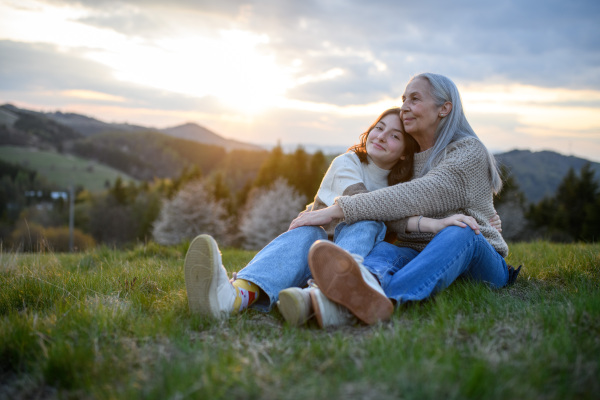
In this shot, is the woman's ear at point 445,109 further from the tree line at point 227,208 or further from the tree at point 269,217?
the tree at point 269,217

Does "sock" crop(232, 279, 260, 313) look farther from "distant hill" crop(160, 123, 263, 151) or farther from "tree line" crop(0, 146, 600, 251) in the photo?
"distant hill" crop(160, 123, 263, 151)

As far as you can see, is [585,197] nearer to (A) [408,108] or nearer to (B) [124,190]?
(A) [408,108]

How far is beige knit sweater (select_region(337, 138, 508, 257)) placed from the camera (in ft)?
10.1

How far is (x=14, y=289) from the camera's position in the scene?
3033mm

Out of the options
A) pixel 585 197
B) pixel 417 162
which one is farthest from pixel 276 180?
pixel 417 162

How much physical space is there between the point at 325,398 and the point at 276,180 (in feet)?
129

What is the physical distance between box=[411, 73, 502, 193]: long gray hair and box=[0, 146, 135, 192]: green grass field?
268ft

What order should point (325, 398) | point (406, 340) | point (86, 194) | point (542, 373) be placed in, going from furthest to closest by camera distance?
point (86, 194) → point (406, 340) → point (542, 373) → point (325, 398)

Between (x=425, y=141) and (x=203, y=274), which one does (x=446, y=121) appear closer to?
(x=425, y=141)

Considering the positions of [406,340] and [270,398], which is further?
[406,340]

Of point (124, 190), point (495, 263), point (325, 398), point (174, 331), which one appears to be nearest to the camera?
point (325, 398)

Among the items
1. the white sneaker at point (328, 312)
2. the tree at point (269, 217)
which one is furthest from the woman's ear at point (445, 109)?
the tree at point (269, 217)

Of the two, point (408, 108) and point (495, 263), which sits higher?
point (408, 108)

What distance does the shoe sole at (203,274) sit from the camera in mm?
2344
